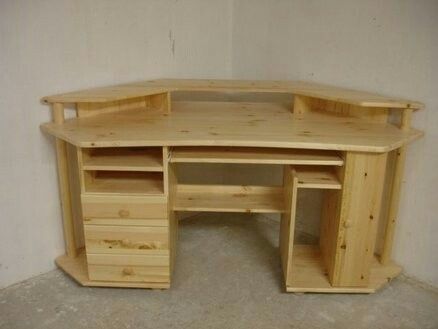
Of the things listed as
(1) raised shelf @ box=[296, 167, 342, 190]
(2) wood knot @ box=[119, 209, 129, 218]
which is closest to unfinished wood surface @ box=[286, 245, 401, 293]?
(1) raised shelf @ box=[296, 167, 342, 190]

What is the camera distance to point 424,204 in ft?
6.59

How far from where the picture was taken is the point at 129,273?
1.91 metres

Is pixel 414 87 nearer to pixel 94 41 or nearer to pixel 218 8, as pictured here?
pixel 218 8

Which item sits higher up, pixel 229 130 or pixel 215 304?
pixel 229 130

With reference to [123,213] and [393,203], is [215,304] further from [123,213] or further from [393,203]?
[393,203]

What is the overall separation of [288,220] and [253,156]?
37cm

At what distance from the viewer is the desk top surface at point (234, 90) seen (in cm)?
182

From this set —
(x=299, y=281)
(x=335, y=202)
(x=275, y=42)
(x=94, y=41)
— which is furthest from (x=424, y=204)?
(x=94, y=41)

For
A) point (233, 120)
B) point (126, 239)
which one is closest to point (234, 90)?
point (233, 120)

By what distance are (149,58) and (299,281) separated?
1439mm

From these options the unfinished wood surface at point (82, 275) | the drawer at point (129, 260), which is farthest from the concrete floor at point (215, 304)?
the drawer at point (129, 260)

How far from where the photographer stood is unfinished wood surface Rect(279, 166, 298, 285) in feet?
6.07

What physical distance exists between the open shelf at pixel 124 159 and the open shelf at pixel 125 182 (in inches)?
3.9

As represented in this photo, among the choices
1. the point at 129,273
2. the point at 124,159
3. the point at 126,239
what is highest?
the point at 124,159
